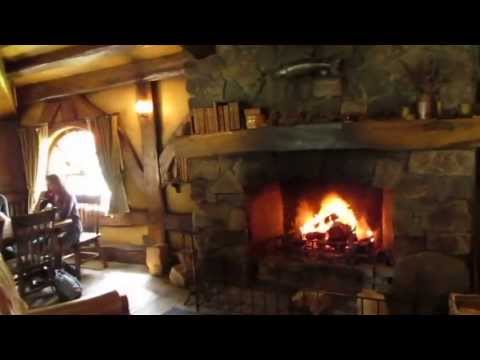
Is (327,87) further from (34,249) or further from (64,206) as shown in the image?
(64,206)

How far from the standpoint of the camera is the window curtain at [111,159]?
4.75 meters

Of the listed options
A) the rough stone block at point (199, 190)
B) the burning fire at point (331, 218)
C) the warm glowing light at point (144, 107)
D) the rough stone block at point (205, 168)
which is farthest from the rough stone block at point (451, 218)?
the warm glowing light at point (144, 107)

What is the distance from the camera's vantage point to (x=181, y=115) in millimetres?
4348

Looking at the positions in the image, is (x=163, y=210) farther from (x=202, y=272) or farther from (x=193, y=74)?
(x=193, y=74)

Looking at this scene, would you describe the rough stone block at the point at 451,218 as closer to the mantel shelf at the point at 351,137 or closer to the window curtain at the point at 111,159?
the mantel shelf at the point at 351,137

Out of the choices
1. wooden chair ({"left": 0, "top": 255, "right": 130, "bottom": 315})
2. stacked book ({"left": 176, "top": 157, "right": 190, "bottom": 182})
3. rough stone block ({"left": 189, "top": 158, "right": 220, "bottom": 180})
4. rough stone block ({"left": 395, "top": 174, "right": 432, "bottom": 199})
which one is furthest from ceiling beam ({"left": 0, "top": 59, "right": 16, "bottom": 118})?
rough stone block ({"left": 395, "top": 174, "right": 432, "bottom": 199})

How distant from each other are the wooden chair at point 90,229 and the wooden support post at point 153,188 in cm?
64

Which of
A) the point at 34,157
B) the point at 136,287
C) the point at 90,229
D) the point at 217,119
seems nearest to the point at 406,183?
the point at 217,119

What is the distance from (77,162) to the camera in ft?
17.8

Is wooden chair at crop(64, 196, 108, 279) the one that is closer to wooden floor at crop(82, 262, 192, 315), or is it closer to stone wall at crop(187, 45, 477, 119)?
wooden floor at crop(82, 262, 192, 315)

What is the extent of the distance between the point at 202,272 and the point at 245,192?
931mm

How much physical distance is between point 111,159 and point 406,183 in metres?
3.55

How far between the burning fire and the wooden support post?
177cm

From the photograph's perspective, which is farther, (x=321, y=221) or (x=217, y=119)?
(x=321, y=221)
